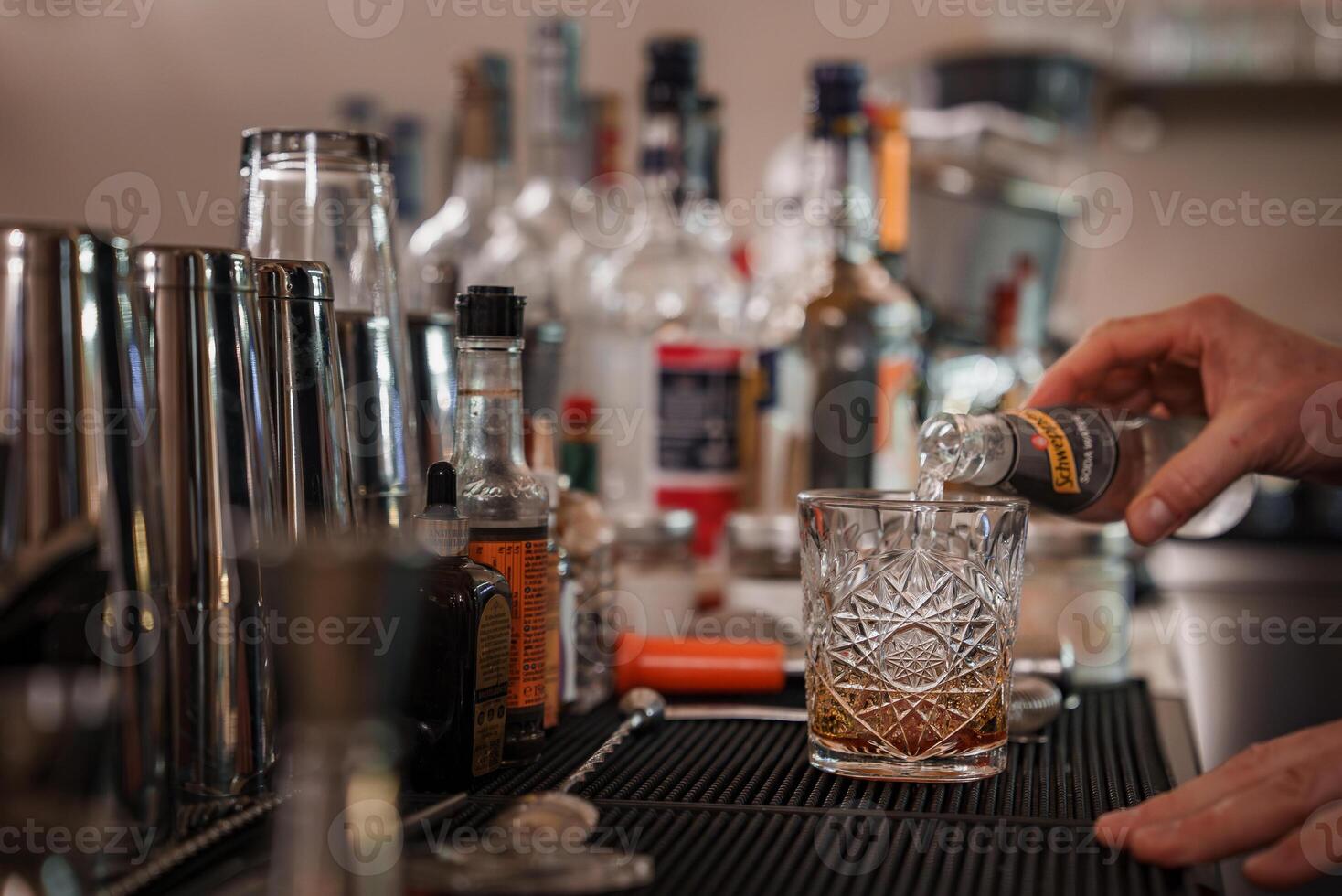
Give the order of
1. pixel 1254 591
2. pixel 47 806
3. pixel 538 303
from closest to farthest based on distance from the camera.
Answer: pixel 47 806 < pixel 538 303 < pixel 1254 591

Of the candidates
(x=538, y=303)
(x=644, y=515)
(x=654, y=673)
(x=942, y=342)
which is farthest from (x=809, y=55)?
(x=654, y=673)

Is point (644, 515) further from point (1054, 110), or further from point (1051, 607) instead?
point (1054, 110)

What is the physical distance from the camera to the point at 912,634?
2.51 ft

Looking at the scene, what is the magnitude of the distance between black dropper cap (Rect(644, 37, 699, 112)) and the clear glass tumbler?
2.75 ft

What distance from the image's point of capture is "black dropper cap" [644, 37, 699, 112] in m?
1.51

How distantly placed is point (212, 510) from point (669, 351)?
33.2 inches

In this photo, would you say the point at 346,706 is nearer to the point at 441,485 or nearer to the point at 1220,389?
the point at 441,485

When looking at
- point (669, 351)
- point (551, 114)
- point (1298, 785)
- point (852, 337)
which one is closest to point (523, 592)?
point (1298, 785)

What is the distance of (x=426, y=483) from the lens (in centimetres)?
75

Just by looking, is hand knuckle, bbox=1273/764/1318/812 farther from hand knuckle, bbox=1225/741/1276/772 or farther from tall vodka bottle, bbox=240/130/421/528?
tall vodka bottle, bbox=240/130/421/528

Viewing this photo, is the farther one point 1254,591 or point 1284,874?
point 1254,591

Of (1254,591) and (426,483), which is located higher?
(426,483)

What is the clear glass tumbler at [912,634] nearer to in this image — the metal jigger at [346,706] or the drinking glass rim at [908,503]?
the drinking glass rim at [908,503]

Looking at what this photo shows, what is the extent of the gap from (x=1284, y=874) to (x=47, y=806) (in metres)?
0.51
